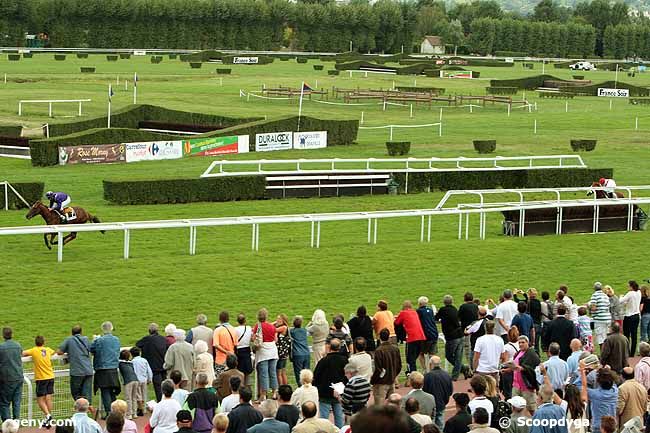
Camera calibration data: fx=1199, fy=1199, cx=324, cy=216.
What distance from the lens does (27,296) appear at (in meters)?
16.2

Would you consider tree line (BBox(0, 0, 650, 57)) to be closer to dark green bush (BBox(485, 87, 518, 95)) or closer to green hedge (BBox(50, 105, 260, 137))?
dark green bush (BBox(485, 87, 518, 95))

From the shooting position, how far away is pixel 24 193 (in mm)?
23609

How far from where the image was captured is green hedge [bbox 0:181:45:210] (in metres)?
23.5

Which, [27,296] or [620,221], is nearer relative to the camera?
[27,296]

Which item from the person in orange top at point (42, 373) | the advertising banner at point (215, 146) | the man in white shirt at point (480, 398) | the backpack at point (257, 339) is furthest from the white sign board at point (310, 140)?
the man in white shirt at point (480, 398)

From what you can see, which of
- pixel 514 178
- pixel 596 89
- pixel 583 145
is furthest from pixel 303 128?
pixel 596 89

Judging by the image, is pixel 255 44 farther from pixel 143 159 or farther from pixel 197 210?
pixel 197 210

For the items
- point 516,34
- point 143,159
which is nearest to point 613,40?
point 516,34

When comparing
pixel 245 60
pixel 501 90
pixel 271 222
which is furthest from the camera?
pixel 245 60

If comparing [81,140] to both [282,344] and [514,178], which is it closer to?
[514,178]

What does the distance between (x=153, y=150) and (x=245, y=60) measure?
1992 inches

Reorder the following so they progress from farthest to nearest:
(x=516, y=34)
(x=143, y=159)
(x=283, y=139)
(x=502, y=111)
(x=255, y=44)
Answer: (x=516, y=34) → (x=255, y=44) → (x=502, y=111) → (x=283, y=139) → (x=143, y=159)

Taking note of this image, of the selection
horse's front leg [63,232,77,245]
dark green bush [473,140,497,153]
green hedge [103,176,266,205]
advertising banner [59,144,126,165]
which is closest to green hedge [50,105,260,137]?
advertising banner [59,144,126,165]

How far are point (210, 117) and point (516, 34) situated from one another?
87861mm
